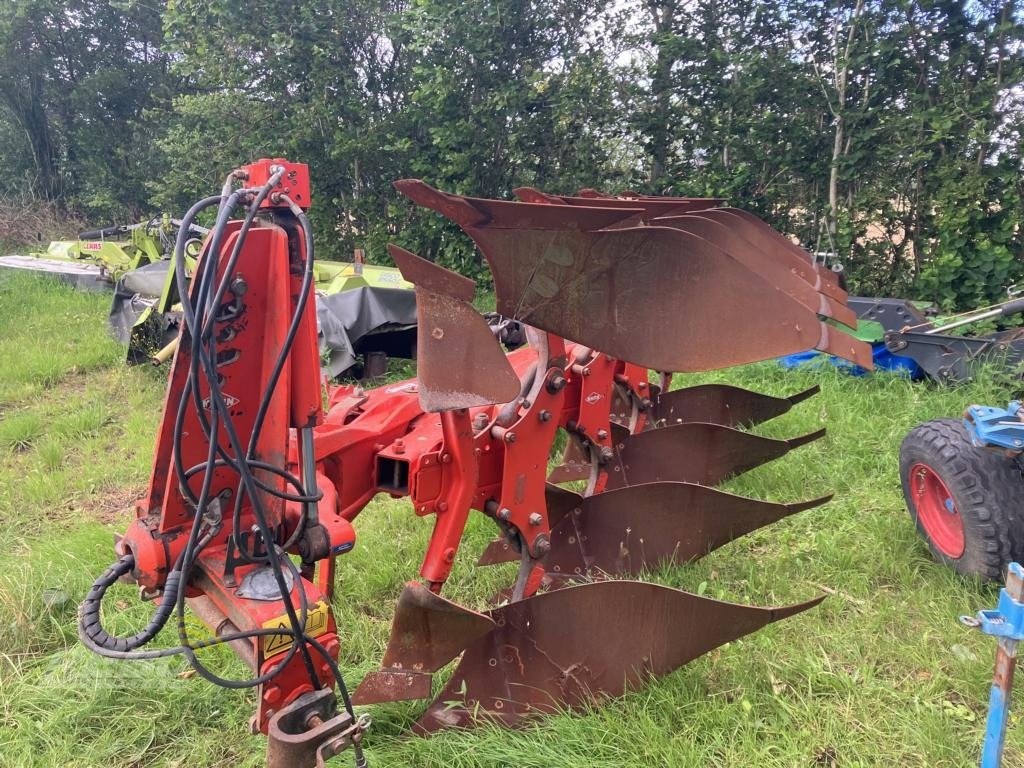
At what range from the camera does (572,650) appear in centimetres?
218

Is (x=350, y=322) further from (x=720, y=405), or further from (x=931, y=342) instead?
(x=931, y=342)

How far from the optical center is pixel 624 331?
1970mm

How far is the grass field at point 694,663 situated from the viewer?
209 cm

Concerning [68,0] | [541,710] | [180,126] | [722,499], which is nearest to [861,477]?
[722,499]

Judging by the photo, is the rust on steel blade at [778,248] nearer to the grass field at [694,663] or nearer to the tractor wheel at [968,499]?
the tractor wheel at [968,499]

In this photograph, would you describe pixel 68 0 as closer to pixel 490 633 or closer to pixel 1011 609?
pixel 490 633

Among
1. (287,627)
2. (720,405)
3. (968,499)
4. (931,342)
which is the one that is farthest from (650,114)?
(287,627)

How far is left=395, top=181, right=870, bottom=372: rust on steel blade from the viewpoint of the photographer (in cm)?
194

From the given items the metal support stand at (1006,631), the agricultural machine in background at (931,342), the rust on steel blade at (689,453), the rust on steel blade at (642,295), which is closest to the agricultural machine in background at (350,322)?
the rust on steel blade at (689,453)

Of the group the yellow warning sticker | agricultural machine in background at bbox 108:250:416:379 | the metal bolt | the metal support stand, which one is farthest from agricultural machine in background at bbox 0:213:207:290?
the metal support stand

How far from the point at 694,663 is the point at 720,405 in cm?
202

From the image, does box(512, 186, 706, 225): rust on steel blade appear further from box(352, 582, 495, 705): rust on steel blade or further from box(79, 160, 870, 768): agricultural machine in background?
box(352, 582, 495, 705): rust on steel blade

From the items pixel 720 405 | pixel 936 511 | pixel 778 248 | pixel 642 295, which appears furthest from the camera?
pixel 720 405

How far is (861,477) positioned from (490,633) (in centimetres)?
244
